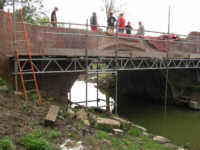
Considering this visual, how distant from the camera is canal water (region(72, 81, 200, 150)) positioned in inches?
360

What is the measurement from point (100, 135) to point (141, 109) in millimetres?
9292

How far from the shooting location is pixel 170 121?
1173cm

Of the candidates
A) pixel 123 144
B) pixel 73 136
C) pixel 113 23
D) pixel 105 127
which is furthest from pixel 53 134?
pixel 113 23

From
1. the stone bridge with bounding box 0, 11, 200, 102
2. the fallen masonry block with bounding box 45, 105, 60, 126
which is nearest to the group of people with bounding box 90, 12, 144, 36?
the stone bridge with bounding box 0, 11, 200, 102

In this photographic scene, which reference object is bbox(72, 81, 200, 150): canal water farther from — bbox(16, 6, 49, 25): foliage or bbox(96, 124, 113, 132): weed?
bbox(16, 6, 49, 25): foliage

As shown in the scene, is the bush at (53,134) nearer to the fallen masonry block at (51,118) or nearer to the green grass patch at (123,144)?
the fallen masonry block at (51,118)

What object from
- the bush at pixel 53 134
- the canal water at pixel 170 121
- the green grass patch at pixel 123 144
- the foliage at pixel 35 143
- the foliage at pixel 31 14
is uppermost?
the foliage at pixel 31 14

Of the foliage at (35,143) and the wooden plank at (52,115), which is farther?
the wooden plank at (52,115)

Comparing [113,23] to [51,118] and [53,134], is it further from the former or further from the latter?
[53,134]

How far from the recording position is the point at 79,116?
22.0ft

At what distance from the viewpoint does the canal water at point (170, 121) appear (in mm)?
9148

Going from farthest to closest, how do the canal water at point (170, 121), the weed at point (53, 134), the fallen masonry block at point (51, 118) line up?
the canal water at point (170, 121) → the fallen masonry block at point (51, 118) → the weed at point (53, 134)

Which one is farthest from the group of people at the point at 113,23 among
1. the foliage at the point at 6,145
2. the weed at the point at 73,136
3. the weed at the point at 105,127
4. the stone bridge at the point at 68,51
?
the foliage at the point at 6,145

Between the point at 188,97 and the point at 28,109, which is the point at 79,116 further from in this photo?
the point at 188,97
